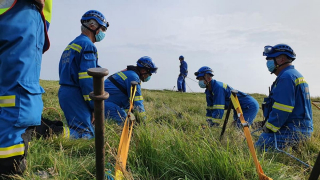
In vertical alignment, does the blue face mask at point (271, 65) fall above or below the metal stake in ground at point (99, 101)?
above

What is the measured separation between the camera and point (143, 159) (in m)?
2.41

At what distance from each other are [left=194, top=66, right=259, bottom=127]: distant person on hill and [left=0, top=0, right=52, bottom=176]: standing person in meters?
4.09

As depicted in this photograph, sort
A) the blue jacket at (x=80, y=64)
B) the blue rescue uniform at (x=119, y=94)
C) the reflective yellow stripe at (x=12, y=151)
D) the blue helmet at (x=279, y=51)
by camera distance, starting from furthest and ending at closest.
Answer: the blue rescue uniform at (x=119, y=94)
the blue helmet at (x=279, y=51)
the blue jacket at (x=80, y=64)
the reflective yellow stripe at (x=12, y=151)

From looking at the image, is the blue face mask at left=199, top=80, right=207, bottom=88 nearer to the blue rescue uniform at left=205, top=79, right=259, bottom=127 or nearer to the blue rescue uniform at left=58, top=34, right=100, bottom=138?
the blue rescue uniform at left=205, top=79, right=259, bottom=127

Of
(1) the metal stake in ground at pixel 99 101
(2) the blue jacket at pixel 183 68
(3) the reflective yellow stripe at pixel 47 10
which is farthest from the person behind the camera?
(2) the blue jacket at pixel 183 68

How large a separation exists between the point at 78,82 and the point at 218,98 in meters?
3.34

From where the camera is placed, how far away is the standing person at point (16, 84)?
1.81 meters

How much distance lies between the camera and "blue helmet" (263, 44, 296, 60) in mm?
4000

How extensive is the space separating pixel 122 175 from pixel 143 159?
2.02ft

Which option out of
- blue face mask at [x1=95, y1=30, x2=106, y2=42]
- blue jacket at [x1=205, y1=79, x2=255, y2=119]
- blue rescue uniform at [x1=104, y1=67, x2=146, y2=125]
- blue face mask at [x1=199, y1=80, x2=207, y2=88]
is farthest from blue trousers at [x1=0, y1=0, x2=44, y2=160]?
blue face mask at [x1=199, y1=80, x2=207, y2=88]

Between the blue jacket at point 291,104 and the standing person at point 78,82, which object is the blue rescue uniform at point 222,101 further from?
the standing person at point 78,82

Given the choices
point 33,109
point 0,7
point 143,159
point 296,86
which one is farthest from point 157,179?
point 296,86

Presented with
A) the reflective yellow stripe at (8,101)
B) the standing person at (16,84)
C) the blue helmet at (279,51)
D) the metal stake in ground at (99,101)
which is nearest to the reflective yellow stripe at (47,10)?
the standing person at (16,84)

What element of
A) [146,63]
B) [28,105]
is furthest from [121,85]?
[28,105]
